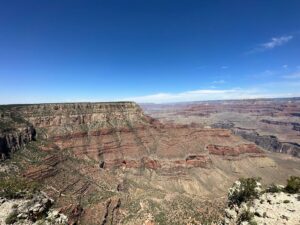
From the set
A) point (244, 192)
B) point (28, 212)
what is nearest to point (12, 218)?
point (28, 212)

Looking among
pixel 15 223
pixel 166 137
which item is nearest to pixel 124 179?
pixel 166 137

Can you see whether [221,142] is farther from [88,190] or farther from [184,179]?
[88,190]

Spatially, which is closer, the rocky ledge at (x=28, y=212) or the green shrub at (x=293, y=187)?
the rocky ledge at (x=28, y=212)

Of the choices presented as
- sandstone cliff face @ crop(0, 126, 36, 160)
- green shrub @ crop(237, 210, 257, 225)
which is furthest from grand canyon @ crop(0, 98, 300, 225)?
green shrub @ crop(237, 210, 257, 225)

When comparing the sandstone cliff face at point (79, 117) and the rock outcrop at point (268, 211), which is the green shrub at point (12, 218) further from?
the sandstone cliff face at point (79, 117)

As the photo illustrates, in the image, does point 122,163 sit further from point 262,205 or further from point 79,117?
point 262,205

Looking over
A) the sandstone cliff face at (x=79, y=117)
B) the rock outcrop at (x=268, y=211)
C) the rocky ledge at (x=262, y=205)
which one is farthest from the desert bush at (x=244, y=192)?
the sandstone cliff face at (x=79, y=117)

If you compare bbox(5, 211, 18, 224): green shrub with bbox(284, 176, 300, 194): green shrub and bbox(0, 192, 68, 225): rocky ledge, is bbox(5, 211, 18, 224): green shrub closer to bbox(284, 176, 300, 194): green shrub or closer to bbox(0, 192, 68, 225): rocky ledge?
bbox(0, 192, 68, 225): rocky ledge
